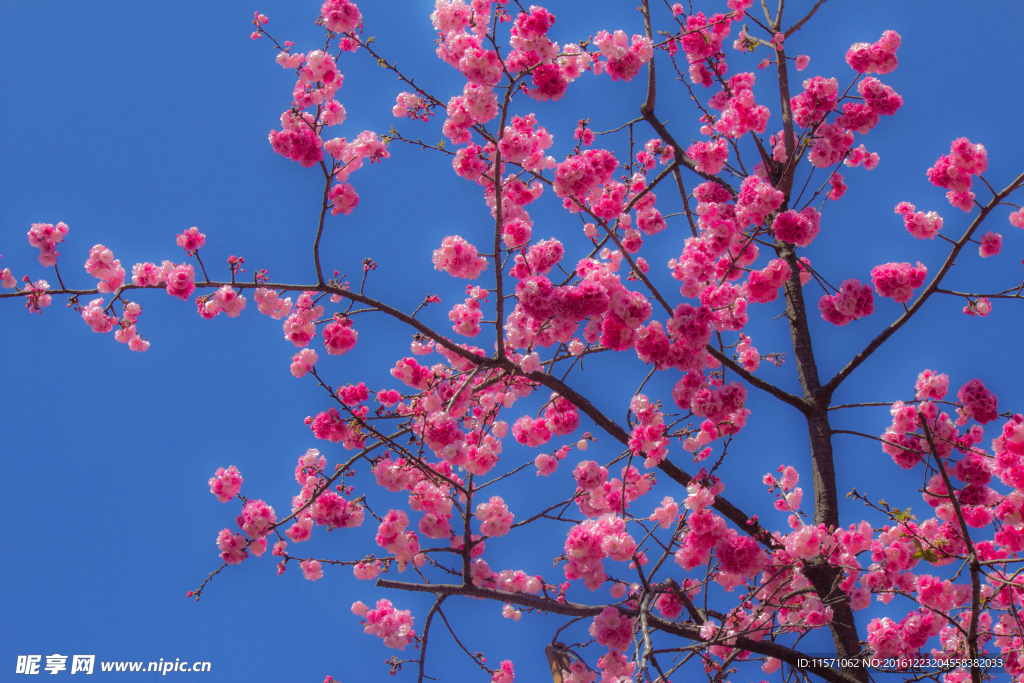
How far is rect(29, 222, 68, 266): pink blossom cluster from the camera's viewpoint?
4398 mm

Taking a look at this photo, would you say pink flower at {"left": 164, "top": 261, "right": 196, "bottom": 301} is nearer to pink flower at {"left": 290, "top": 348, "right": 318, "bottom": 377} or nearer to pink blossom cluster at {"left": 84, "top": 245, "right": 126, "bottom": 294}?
pink blossom cluster at {"left": 84, "top": 245, "right": 126, "bottom": 294}

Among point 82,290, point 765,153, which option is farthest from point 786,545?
point 82,290

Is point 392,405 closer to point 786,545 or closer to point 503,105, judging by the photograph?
point 503,105

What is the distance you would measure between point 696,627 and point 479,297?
3255 millimetres

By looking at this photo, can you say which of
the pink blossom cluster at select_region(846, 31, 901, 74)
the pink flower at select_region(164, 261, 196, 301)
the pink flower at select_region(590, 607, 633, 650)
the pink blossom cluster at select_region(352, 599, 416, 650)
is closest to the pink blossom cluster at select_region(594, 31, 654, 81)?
the pink blossom cluster at select_region(846, 31, 901, 74)

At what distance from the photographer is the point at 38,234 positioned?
4.40 metres

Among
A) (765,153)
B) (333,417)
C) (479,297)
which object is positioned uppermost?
(765,153)

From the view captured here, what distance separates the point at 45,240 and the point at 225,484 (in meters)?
2.46

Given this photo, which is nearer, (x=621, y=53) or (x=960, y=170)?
(x=621, y=53)

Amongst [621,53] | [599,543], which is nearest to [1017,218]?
[621,53]

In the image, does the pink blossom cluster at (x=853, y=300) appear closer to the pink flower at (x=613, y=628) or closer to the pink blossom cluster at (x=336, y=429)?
the pink flower at (x=613, y=628)

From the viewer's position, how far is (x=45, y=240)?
4.42 m

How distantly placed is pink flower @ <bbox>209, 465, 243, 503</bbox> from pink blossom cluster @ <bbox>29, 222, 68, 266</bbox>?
2178 mm

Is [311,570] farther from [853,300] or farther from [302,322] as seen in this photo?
[853,300]
